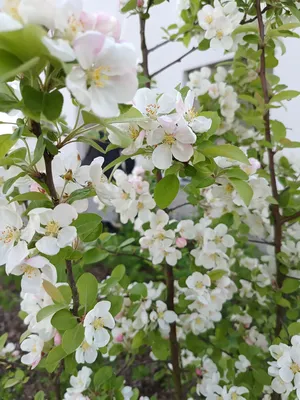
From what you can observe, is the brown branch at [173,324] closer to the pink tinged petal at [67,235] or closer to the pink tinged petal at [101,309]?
the pink tinged petal at [101,309]

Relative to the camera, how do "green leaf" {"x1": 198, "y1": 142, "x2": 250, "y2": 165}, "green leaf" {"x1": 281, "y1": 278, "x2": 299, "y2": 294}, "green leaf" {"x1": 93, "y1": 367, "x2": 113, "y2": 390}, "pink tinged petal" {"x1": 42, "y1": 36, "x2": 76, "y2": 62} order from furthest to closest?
"green leaf" {"x1": 281, "y1": 278, "x2": 299, "y2": 294} < "green leaf" {"x1": 93, "y1": 367, "x2": 113, "y2": 390} < "green leaf" {"x1": 198, "y1": 142, "x2": 250, "y2": 165} < "pink tinged petal" {"x1": 42, "y1": 36, "x2": 76, "y2": 62}

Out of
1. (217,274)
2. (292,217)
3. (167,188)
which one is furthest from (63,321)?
(292,217)

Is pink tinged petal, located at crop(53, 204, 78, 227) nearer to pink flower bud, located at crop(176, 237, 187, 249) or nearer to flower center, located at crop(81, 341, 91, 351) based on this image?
flower center, located at crop(81, 341, 91, 351)

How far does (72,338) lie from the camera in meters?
0.57

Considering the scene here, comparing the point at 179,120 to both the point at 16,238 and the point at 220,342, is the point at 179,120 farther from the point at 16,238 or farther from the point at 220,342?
the point at 220,342

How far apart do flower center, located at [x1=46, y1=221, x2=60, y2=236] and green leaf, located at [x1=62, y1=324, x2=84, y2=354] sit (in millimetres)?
167

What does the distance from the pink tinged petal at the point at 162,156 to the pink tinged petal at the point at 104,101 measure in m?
0.15

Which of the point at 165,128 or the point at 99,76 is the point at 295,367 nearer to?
the point at 165,128

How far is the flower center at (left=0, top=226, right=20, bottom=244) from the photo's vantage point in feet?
1.59

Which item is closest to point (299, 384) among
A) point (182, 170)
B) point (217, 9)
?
point (182, 170)

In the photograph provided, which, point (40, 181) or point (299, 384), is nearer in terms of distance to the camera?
point (40, 181)

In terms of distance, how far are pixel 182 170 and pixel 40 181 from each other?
211 millimetres

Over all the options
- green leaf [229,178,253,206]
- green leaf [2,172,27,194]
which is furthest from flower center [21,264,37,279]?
green leaf [229,178,253,206]

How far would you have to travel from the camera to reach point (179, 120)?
52 cm
